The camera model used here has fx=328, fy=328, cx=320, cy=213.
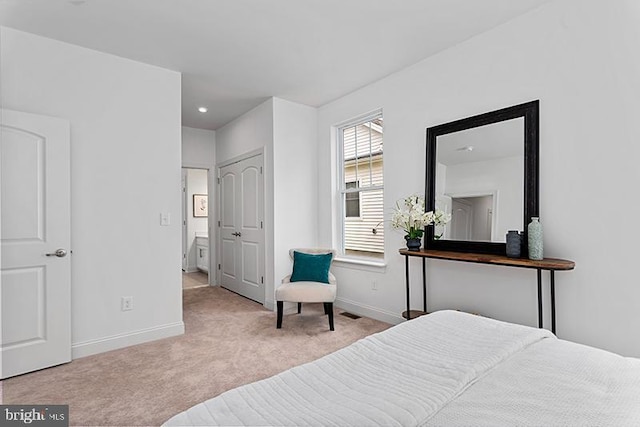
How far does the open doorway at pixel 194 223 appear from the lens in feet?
22.8

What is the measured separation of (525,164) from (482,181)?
36 cm

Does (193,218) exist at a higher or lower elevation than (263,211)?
lower

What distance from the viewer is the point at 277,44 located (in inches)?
112

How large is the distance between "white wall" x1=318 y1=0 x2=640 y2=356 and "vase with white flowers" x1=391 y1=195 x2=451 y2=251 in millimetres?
370

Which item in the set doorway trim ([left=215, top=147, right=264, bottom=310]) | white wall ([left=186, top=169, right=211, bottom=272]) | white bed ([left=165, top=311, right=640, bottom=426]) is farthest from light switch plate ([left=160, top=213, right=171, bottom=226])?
white wall ([left=186, top=169, right=211, bottom=272])

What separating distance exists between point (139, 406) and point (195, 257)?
18.0 ft

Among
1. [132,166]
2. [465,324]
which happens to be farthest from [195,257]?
[465,324]

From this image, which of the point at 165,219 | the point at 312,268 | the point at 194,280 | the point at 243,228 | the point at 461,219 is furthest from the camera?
the point at 194,280

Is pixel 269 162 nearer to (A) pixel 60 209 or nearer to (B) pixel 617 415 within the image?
(A) pixel 60 209

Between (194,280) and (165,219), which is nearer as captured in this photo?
(165,219)

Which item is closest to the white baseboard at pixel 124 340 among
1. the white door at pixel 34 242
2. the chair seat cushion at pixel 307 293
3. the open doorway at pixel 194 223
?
the white door at pixel 34 242

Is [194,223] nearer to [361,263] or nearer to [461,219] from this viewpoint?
[361,263]

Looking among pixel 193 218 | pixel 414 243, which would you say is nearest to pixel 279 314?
pixel 414 243

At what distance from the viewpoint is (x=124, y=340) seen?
2.96m
